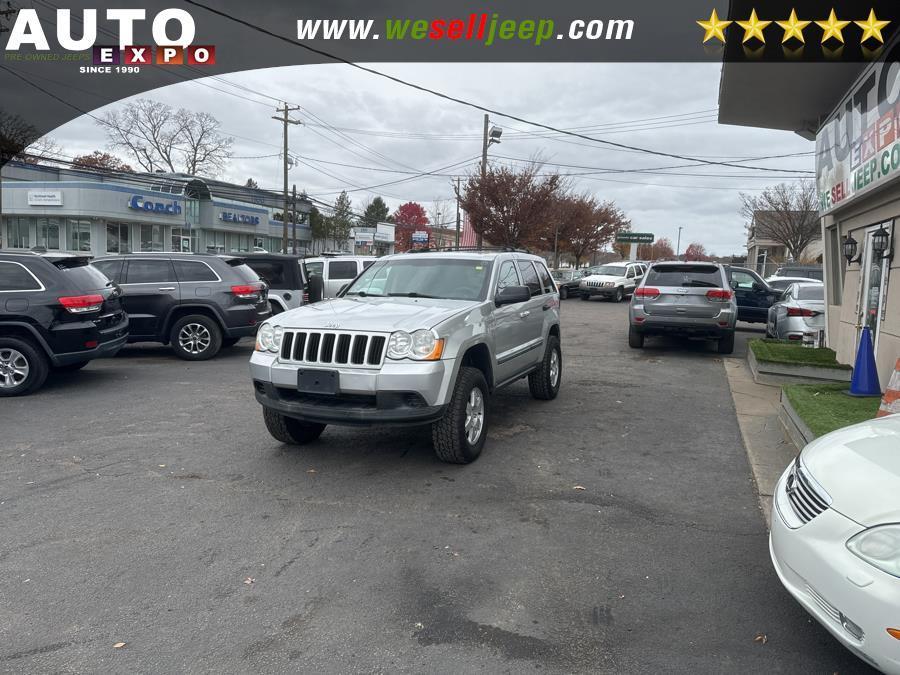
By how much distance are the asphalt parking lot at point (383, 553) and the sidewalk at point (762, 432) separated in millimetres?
169

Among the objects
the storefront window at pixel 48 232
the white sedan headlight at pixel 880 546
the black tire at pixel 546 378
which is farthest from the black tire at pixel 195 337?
the storefront window at pixel 48 232

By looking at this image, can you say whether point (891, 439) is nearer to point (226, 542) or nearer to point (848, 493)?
point (848, 493)

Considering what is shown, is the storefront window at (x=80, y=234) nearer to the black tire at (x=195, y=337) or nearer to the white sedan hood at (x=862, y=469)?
the black tire at (x=195, y=337)

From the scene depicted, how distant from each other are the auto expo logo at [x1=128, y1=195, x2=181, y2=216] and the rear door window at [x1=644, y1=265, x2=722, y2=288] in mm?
35433

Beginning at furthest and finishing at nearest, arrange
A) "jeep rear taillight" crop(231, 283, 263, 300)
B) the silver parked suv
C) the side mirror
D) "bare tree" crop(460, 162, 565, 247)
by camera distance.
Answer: "bare tree" crop(460, 162, 565, 247) < the silver parked suv < "jeep rear taillight" crop(231, 283, 263, 300) < the side mirror

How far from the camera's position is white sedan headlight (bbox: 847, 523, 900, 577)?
2367 mm

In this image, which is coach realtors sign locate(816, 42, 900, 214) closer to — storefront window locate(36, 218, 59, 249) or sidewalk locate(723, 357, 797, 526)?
sidewalk locate(723, 357, 797, 526)

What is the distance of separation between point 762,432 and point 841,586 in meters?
4.64

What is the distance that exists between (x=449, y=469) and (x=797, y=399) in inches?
159

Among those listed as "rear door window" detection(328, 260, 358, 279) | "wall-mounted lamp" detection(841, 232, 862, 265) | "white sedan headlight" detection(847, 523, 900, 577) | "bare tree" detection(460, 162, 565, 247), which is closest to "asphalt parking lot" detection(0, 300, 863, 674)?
"white sedan headlight" detection(847, 523, 900, 577)

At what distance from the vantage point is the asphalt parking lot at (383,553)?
286cm

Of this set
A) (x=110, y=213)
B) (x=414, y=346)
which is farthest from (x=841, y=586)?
(x=110, y=213)

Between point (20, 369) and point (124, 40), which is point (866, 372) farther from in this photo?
point (124, 40)

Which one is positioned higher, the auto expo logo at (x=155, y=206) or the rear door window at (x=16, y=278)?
the auto expo logo at (x=155, y=206)
